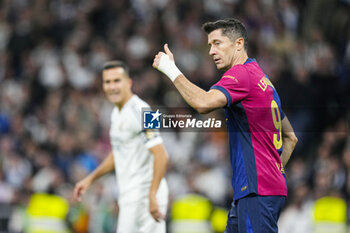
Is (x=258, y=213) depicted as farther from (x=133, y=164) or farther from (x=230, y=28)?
(x=133, y=164)

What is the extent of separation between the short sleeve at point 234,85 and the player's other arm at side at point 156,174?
6.24 ft

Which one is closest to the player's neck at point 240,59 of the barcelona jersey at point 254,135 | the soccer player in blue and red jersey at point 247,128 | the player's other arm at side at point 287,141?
the soccer player in blue and red jersey at point 247,128

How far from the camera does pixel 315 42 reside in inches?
489

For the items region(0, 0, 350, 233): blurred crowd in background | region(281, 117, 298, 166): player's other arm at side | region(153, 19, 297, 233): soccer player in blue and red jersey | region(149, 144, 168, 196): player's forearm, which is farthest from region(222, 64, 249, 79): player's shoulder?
region(0, 0, 350, 233): blurred crowd in background

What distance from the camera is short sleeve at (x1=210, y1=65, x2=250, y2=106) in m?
4.96

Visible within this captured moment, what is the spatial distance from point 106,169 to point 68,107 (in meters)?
7.05

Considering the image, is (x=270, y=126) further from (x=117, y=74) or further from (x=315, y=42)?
(x=315, y=42)

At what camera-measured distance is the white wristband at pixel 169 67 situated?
16.7 feet

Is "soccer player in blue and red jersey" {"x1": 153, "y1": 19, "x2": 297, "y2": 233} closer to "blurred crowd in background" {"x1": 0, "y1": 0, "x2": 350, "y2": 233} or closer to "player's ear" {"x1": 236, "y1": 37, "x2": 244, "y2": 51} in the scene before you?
"player's ear" {"x1": 236, "y1": 37, "x2": 244, "y2": 51}

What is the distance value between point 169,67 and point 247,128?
0.80 meters

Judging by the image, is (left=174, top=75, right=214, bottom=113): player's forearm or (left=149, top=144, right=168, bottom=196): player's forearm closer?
(left=174, top=75, right=214, bottom=113): player's forearm

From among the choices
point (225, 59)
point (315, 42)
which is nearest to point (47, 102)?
point (315, 42)

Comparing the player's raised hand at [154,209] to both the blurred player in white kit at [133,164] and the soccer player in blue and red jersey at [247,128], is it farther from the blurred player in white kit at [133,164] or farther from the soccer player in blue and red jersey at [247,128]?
the soccer player in blue and red jersey at [247,128]

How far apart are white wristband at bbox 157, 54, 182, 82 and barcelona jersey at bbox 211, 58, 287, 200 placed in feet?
1.19
